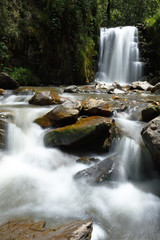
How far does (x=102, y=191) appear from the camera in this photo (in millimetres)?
3119

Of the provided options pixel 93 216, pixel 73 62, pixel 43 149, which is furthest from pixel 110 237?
pixel 73 62

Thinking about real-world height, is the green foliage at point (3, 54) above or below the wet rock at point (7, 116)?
above

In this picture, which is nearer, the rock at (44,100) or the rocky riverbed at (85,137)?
the rocky riverbed at (85,137)

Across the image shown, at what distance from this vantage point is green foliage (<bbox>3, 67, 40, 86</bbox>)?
9.57 metres

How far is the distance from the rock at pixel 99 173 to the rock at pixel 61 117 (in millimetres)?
1465

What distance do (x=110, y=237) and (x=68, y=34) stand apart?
446 inches

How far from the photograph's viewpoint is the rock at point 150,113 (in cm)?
480

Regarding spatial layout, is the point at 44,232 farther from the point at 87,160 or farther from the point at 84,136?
the point at 84,136

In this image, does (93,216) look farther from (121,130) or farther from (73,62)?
(73,62)

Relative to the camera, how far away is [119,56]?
1436 cm

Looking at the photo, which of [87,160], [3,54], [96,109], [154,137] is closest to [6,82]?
[3,54]

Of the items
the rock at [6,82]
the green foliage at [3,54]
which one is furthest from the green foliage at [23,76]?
the rock at [6,82]

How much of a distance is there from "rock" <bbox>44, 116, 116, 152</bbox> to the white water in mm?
226

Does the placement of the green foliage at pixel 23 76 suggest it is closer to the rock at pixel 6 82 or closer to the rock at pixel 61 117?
the rock at pixel 6 82
